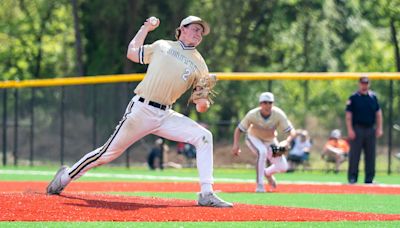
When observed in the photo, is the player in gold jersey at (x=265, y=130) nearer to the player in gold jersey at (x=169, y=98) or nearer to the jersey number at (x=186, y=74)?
the player in gold jersey at (x=169, y=98)

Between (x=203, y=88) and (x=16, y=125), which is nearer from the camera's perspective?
(x=203, y=88)

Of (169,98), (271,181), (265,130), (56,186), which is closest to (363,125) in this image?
(271,181)

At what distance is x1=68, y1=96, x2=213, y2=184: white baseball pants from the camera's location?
Result: 12.7 m

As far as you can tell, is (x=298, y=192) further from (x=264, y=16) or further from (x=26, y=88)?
(x=264, y=16)

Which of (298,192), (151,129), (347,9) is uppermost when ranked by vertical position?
(347,9)

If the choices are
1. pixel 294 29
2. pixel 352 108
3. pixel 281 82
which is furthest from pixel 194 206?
pixel 294 29

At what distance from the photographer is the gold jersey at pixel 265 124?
18.2m

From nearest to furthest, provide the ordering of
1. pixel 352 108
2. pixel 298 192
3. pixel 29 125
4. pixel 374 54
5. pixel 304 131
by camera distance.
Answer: pixel 298 192 → pixel 352 108 → pixel 304 131 → pixel 29 125 → pixel 374 54

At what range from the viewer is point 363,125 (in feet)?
71.7

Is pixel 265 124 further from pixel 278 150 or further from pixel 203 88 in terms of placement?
pixel 203 88

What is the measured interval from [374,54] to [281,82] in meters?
21.2

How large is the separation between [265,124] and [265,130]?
174 mm

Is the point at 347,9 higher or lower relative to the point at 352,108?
higher

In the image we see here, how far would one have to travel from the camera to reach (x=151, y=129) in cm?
1289
